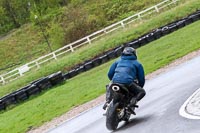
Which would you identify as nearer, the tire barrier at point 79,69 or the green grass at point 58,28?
the tire barrier at point 79,69

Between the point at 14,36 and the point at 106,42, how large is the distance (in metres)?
34.8

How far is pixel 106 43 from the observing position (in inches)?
1483

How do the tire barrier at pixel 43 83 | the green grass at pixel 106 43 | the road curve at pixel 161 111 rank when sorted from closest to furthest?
1. the road curve at pixel 161 111
2. the tire barrier at pixel 43 83
3. the green grass at pixel 106 43

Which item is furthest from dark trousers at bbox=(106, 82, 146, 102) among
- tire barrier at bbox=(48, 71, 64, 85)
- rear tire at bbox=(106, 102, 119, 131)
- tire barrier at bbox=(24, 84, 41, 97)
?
tire barrier at bbox=(48, 71, 64, 85)

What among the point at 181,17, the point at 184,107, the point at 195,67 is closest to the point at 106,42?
the point at 181,17

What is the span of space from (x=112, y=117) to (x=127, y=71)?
3.43 ft

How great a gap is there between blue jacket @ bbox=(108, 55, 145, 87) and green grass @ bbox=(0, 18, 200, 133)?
7404 mm

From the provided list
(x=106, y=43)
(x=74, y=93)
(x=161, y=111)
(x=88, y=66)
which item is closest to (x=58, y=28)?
(x=106, y=43)

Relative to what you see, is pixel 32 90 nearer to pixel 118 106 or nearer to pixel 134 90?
pixel 134 90

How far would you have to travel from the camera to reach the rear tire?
10938 mm

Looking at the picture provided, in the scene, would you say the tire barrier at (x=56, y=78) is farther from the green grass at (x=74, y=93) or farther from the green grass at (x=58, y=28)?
the green grass at (x=58, y=28)

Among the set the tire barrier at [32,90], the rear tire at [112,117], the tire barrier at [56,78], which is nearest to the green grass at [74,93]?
the tire barrier at [56,78]

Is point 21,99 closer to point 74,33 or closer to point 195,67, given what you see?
point 195,67

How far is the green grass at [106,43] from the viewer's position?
35812mm
